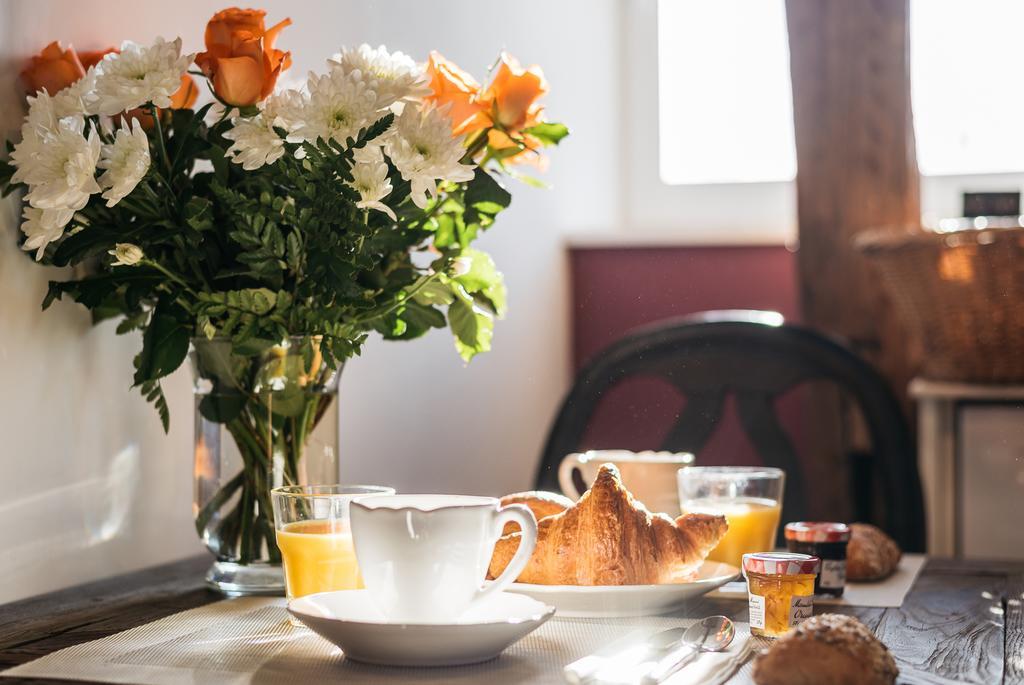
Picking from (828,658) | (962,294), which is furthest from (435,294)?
(962,294)

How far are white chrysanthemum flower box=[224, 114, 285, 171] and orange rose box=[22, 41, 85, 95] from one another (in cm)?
16

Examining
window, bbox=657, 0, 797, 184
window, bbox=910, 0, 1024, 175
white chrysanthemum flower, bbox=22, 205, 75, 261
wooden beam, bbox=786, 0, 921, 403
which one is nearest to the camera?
white chrysanthemum flower, bbox=22, 205, 75, 261

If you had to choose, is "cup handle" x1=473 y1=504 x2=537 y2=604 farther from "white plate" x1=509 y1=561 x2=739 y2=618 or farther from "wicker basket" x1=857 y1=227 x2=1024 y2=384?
"wicker basket" x1=857 y1=227 x2=1024 y2=384

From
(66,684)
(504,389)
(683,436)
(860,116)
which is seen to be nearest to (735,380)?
(683,436)

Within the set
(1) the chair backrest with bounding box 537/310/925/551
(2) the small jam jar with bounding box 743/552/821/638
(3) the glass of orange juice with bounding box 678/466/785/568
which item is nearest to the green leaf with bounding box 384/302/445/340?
(3) the glass of orange juice with bounding box 678/466/785/568

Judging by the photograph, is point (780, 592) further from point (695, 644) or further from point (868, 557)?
point (868, 557)

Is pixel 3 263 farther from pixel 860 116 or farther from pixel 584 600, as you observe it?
pixel 860 116

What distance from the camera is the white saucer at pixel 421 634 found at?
676 millimetres

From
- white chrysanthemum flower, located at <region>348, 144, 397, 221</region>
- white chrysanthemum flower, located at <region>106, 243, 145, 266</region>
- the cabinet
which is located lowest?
the cabinet

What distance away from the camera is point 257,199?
37.3 inches

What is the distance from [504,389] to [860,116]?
0.80m

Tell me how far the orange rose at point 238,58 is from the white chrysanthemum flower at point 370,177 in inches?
4.9

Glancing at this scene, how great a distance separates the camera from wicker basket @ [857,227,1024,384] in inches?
71.3

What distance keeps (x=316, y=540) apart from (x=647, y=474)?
0.36 metres
